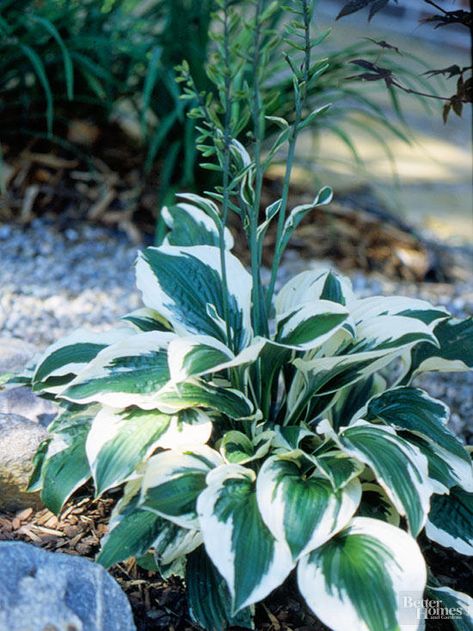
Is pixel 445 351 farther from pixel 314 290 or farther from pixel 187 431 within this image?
pixel 187 431

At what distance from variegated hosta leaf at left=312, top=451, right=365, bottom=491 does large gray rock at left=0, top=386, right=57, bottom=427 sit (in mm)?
664

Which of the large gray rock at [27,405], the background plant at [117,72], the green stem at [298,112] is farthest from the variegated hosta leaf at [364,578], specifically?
the background plant at [117,72]

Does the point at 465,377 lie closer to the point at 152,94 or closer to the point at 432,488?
the point at 432,488

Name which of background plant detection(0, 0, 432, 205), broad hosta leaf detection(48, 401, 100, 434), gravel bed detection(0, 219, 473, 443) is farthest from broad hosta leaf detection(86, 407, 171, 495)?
background plant detection(0, 0, 432, 205)

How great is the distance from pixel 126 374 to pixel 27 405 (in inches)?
15.3

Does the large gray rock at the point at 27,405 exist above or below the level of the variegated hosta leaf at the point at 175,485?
below

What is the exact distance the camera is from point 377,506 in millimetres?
1703

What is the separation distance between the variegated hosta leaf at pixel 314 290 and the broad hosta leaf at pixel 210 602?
60 cm

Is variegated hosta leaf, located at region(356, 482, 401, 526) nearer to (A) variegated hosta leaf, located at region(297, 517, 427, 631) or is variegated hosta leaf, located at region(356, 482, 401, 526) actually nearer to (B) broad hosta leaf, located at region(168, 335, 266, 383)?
(A) variegated hosta leaf, located at region(297, 517, 427, 631)

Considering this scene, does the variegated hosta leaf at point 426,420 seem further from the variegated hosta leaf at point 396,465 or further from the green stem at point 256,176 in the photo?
the green stem at point 256,176

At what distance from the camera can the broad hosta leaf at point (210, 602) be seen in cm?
155

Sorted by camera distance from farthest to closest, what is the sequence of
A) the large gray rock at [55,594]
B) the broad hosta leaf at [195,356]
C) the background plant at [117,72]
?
1. the background plant at [117,72]
2. the broad hosta leaf at [195,356]
3. the large gray rock at [55,594]

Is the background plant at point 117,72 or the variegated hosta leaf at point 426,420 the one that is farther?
the background plant at point 117,72

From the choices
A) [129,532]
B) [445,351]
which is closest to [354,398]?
[445,351]
